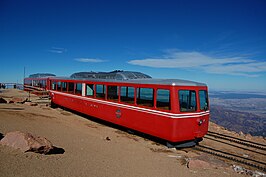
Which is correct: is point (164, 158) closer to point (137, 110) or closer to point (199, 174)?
point (199, 174)

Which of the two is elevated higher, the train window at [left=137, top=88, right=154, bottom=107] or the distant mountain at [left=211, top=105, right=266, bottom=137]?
the train window at [left=137, top=88, right=154, bottom=107]

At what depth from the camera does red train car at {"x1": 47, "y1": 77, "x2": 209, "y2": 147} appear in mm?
8297

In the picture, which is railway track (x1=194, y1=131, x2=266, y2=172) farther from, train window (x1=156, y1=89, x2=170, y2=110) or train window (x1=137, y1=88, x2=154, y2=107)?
train window (x1=137, y1=88, x2=154, y2=107)

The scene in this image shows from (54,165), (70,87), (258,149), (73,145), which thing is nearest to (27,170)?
(54,165)

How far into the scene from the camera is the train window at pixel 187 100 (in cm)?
846

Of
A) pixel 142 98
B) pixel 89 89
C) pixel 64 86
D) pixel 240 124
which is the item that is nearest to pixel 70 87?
pixel 64 86

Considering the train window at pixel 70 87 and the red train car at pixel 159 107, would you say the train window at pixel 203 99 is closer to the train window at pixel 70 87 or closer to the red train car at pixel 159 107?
the red train car at pixel 159 107

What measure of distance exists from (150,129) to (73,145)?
11.0 ft

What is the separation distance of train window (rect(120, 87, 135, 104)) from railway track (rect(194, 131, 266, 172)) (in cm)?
347

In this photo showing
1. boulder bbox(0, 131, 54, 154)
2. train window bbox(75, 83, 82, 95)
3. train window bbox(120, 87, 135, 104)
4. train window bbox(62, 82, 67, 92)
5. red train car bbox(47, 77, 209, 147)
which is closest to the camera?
boulder bbox(0, 131, 54, 154)

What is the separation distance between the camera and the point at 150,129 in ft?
30.0

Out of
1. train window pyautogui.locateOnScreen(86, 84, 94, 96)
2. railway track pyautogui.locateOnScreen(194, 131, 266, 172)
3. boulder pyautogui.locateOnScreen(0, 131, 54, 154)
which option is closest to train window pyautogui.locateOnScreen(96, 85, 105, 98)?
train window pyautogui.locateOnScreen(86, 84, 94, 96)

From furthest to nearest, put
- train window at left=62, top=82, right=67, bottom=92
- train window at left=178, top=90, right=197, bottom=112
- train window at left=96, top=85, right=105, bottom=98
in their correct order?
train window at left=62, top=82, right=67, bottom=92, train window at left=96, top=85, right=105, bottom=98, train window at left=178, top=90, right=197, bottom=112

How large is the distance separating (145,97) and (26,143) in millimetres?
5461
